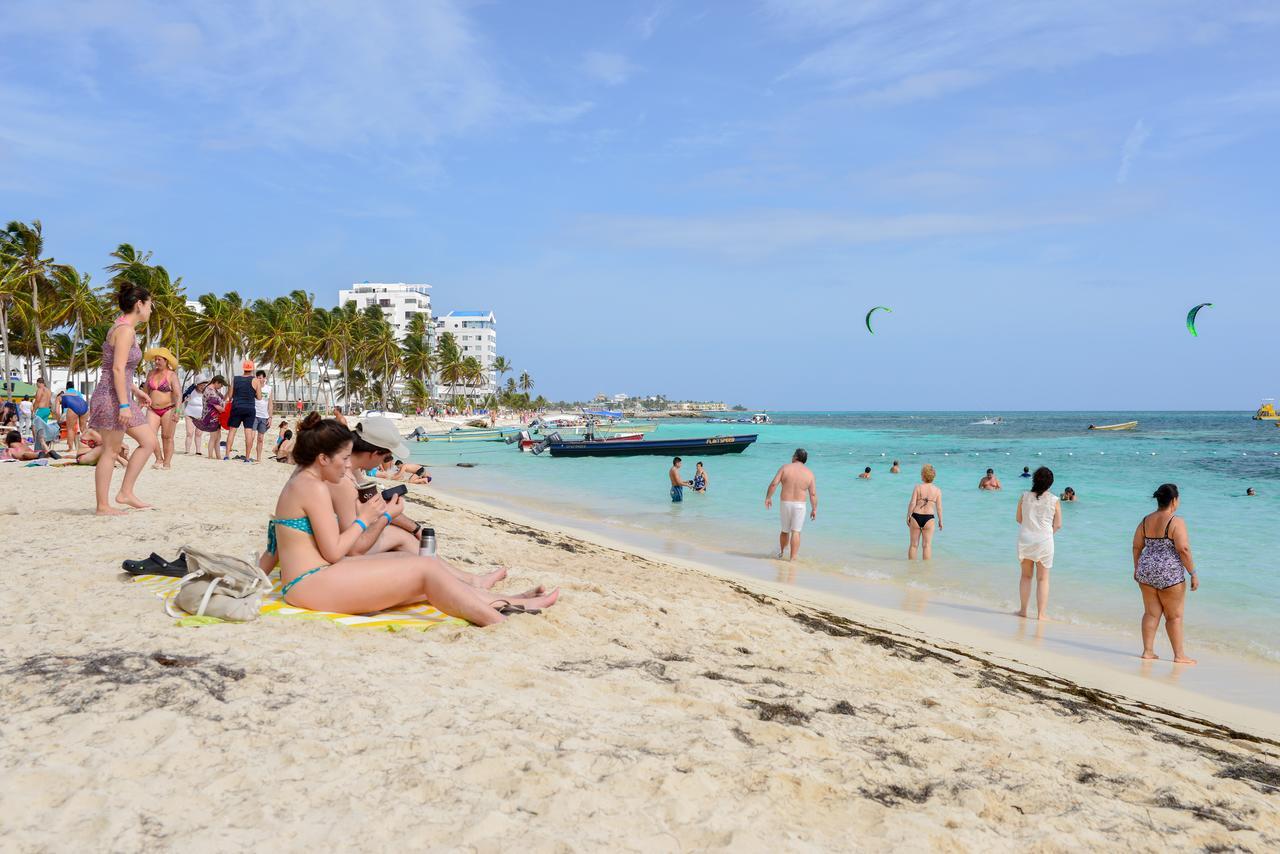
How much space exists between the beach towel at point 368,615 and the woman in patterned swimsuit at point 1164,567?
18.2 ft

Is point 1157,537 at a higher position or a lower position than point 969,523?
higher

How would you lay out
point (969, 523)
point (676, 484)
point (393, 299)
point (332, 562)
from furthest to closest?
point (393, 299) < point (676, 484) < point (969, 523) < point (332, 562)

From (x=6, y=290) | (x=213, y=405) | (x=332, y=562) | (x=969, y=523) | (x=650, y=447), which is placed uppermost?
(x=6, y=290)

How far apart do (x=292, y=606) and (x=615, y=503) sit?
1510cm

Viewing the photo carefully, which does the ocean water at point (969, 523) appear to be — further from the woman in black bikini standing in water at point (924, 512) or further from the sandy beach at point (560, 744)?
the sandy beach at point (560, 744)

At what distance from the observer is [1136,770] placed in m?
3.55

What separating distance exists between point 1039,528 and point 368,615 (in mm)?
6669

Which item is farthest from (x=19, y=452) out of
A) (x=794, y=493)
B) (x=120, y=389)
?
(x=794, y=493)

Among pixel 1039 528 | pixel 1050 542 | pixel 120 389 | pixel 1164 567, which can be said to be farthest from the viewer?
pixel 1050 542

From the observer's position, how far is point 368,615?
4574mm

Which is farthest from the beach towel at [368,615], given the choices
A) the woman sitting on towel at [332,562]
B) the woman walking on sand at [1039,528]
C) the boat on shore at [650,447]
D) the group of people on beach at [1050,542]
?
the boat on shore at [650,447]

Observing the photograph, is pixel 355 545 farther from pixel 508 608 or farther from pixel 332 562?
pixel 508 608

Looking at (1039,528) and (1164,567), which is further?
(1039,528)

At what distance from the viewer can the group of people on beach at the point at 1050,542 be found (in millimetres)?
6594
